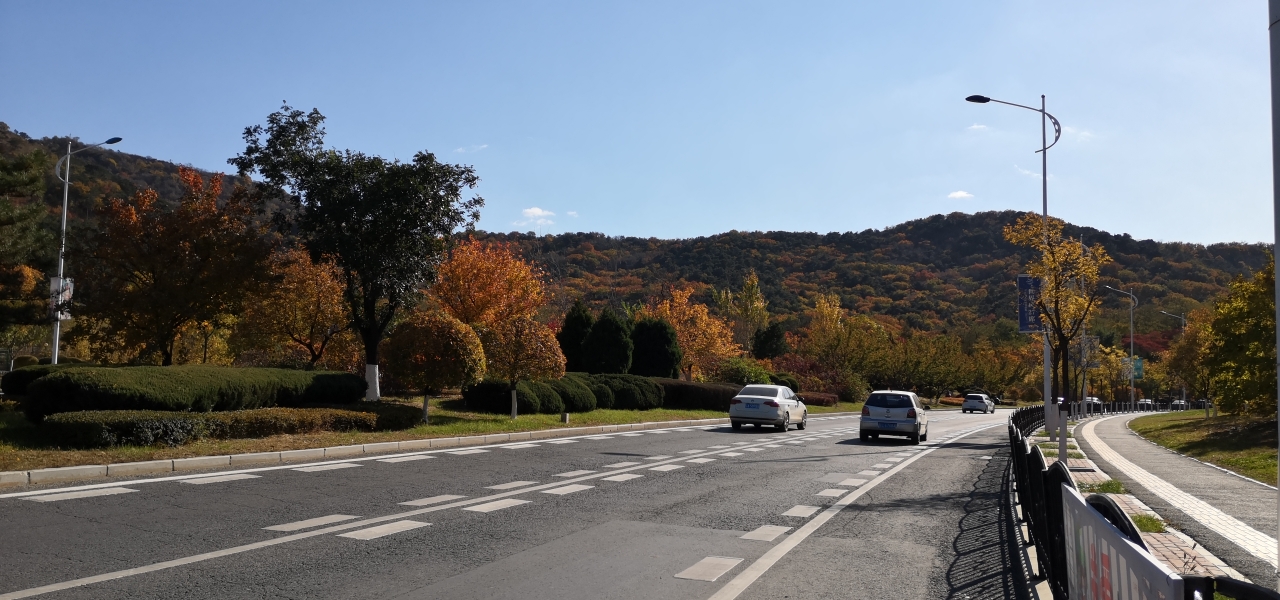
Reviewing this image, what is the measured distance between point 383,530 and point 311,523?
0.86 metres

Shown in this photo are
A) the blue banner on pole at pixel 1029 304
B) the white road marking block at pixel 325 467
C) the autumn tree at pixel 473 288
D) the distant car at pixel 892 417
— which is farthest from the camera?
the autumn tree at pixel 473 288

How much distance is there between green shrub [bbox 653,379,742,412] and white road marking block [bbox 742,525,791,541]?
27518 mm

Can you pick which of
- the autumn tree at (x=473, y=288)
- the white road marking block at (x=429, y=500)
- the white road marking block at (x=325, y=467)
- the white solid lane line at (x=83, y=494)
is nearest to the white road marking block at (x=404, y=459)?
the white road marking block at (x=325, y=467)

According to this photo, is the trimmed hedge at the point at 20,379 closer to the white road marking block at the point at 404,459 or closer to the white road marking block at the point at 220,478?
the white road marking block at the point at 404,459

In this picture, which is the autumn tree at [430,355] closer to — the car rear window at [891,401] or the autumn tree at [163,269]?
the autumn tree at [163,269]

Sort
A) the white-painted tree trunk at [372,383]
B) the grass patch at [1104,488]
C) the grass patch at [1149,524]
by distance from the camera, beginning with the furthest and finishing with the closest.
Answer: the white-painted tree trunk at [372,383] → the grass patch at [1104,488] → the grass patch at [1149,524]

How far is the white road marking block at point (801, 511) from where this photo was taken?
10.7m

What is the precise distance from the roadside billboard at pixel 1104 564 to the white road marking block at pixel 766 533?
3923 millimetres

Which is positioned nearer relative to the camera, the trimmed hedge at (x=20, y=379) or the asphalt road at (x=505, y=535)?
the asphalt road at (x=505, y=535)

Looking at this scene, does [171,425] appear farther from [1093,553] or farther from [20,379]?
[1093,553]

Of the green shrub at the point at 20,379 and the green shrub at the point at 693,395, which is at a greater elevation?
the green shrub at the point at 20,379

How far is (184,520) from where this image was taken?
891 centimetres

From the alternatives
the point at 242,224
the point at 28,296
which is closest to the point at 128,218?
the point at 242,224

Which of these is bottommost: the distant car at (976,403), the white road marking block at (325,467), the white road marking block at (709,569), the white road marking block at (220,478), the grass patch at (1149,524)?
the distant car at (976,403)
